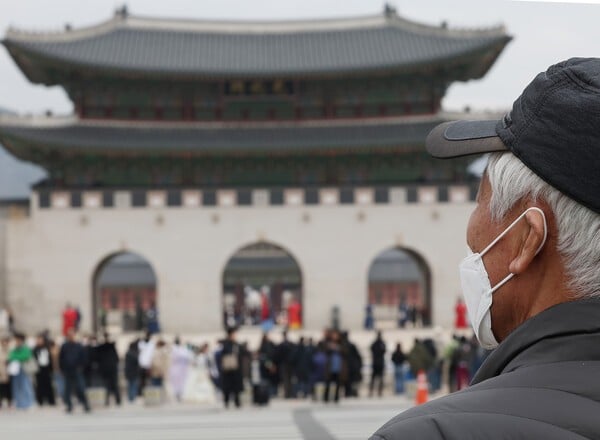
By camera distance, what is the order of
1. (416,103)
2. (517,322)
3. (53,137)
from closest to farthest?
(517,322) < (53,137) < (416,103)

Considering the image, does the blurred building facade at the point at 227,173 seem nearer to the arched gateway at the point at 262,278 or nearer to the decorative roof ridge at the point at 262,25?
the decorative roof ridge at the point at 262,25

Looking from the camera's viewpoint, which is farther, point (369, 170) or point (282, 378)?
point (369, 170)

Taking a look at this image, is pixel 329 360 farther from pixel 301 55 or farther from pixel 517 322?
pixel 301 55

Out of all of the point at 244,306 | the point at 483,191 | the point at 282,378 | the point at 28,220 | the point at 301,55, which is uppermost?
the point at 301,55

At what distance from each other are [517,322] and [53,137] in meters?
28.5

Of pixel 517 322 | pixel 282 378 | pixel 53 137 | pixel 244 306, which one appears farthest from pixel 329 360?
pixel 244 306

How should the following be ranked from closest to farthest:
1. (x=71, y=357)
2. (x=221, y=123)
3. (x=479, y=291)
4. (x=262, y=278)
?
(x=479, y=291) < (x=71, y=357) < (x=221, y=123) < (x=262, y=278)

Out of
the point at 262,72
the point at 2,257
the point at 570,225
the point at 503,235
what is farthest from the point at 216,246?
the point at 570,225

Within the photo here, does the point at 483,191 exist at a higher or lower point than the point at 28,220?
higher

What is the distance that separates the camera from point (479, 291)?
1.70 metres

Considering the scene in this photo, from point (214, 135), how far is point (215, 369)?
563 inches

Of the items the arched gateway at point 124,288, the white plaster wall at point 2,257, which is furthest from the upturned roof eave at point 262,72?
the arched gateway at point 124,288

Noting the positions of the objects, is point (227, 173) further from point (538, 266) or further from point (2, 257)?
point (538, 266)

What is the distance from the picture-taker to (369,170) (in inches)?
1192
